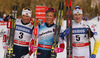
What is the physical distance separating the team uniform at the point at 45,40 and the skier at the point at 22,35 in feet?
1.32

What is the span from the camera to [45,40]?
3293 mm

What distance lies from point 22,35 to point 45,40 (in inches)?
25.7

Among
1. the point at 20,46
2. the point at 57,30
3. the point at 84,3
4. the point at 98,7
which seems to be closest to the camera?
the point at 57,30

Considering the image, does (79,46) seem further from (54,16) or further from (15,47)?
(15,47)

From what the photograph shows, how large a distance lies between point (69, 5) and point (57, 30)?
0.71 metres

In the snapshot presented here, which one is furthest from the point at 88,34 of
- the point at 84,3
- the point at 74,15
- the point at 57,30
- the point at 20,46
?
the point at 84,3

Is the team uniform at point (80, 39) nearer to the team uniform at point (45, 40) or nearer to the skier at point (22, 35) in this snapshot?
the team uniform at point (45, 40)

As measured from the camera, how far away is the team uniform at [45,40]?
3.28 meters

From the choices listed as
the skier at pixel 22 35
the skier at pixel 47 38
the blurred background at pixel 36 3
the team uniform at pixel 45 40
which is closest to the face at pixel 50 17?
the skier at pixel 47 38

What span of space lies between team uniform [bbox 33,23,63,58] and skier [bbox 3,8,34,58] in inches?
15.8

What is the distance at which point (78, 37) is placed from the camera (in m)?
3.36

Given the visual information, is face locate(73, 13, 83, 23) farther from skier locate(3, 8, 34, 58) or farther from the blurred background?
the blurred background

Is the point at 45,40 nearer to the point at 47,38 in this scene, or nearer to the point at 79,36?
the point at 47,38

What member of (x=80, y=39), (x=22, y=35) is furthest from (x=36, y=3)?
(x=80, y=39)
